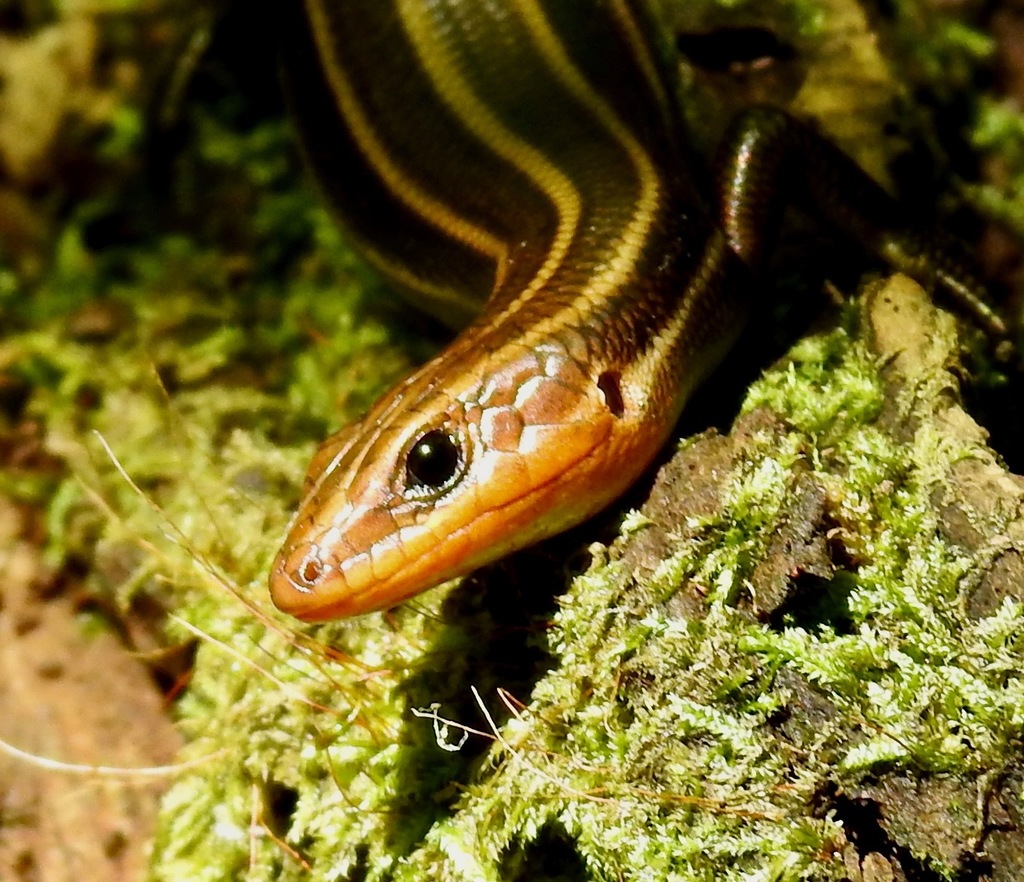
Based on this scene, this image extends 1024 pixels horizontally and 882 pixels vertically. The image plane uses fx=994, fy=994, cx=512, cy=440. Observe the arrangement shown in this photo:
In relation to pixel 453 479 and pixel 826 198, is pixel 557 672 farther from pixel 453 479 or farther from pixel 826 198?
pixel 826 198

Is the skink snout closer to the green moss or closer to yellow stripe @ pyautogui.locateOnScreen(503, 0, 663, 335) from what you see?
the green moss

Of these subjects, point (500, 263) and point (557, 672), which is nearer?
point (557, 672)

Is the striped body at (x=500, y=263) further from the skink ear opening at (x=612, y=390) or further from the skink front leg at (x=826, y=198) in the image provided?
the skink front leg at (x=826, y=198)

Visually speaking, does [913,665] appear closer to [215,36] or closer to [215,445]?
[215,445]

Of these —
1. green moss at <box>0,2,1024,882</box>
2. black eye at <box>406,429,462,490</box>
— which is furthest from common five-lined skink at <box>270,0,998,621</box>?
green moss at <box>0,2,1024,882</box>

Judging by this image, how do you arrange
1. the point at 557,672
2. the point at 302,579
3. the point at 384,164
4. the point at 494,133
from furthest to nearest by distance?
the point at 384,164 → the point at 494,133 → the point at 557,672 → the point at 302,579

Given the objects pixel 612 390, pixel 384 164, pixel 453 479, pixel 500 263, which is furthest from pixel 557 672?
pixel 384 164

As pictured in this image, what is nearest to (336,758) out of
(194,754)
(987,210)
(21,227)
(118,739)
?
(194,754)

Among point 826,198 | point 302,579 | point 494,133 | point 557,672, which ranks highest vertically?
point 494,133
